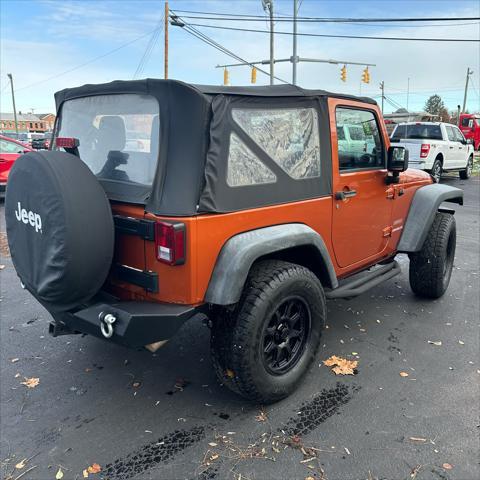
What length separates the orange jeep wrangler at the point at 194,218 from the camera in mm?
2350

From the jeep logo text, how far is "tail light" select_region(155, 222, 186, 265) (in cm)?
63

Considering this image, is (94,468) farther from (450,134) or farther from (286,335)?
(450,134)

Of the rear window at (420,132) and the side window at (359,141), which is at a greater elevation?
the rear window at (420,132)

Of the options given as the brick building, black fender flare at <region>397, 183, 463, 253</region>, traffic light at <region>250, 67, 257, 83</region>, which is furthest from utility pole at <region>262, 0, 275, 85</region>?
the brick building

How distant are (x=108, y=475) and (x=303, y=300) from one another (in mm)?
1514

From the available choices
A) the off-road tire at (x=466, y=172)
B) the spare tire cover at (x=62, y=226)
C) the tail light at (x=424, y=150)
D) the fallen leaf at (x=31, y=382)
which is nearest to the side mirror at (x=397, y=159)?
the spare tire cover at (x=62, y=226)

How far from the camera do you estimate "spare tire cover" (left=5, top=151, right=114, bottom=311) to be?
89.6 inches

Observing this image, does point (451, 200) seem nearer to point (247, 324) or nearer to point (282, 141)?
point (282, 141)

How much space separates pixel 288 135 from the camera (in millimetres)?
2943

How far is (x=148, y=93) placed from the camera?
2.56 metres

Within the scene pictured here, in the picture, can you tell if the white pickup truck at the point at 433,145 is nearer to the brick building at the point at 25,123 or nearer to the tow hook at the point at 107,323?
the tow hook at the point at 107,323

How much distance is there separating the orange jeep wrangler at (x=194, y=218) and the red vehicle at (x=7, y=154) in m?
8.30

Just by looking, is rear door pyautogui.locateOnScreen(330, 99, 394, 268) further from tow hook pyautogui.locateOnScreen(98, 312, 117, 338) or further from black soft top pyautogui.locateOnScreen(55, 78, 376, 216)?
tow hook pyautogui.locateOnScreen(98, 312, 117, 338)

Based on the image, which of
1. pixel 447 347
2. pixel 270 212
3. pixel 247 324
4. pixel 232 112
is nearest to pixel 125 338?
pixel 247 324
